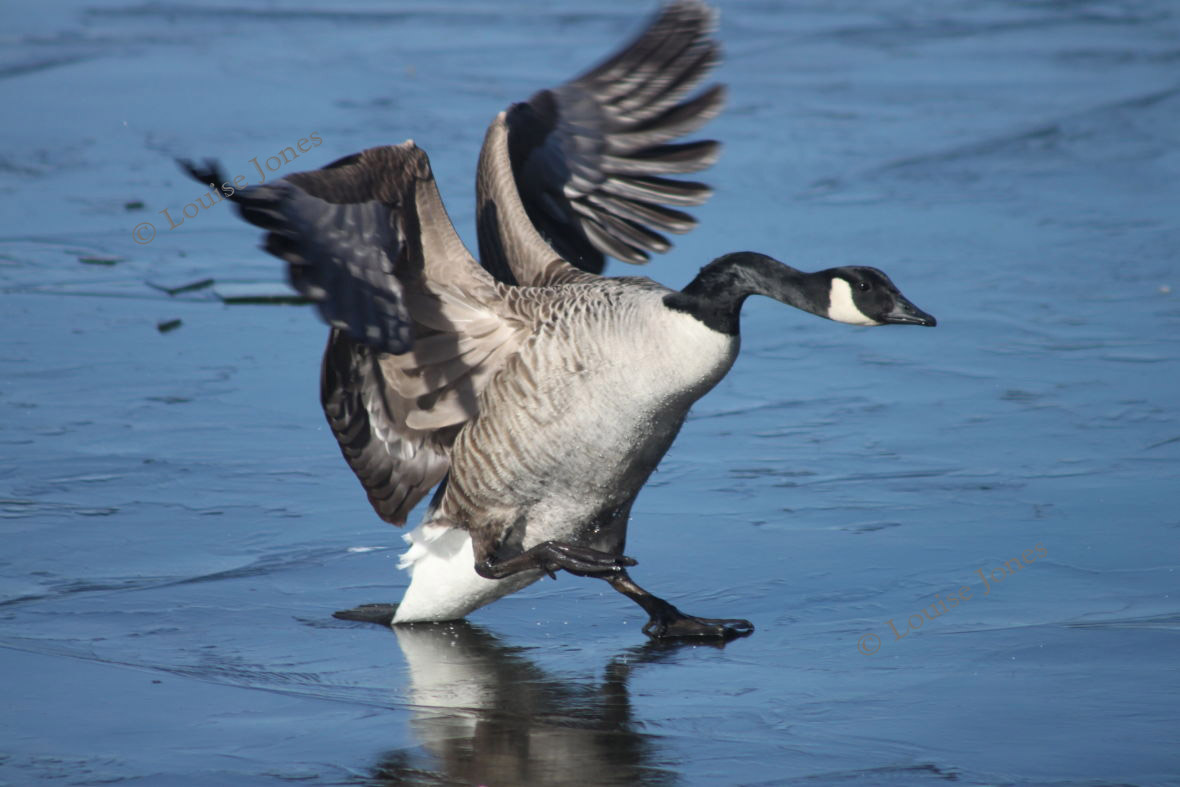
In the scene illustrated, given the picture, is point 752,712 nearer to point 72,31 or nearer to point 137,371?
point 137,371

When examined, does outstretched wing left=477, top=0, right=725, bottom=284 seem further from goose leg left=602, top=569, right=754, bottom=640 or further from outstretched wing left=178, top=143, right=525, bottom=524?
goose leg left=602, top=569, right=754, bottom=640

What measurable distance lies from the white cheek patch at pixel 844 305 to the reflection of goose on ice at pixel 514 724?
3.88ft

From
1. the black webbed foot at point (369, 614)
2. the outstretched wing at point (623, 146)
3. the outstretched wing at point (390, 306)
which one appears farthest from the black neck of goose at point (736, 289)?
the outstretched wing at point (623, 146)

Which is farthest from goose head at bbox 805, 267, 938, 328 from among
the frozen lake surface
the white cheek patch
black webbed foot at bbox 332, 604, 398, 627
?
black webbed foot at bbox 332, 604, 398, 627

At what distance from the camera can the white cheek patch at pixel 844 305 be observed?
4805 mm

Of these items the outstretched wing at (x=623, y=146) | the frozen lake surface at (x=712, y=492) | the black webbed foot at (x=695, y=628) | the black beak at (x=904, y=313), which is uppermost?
the outstretched wing at (x=623, y=146)

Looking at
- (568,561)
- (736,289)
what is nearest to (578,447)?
(568,561)

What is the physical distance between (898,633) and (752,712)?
0.82 metres

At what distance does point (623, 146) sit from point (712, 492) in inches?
61.4

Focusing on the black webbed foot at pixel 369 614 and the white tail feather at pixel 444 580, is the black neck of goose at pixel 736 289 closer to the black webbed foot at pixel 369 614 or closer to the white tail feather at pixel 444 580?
the white tail feather at pixel 444 580

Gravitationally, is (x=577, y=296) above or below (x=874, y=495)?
above

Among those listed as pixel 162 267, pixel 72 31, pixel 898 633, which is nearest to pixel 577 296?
pixel 898 633

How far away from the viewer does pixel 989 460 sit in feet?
20.8

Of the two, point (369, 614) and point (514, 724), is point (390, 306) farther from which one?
point (514, 724)
